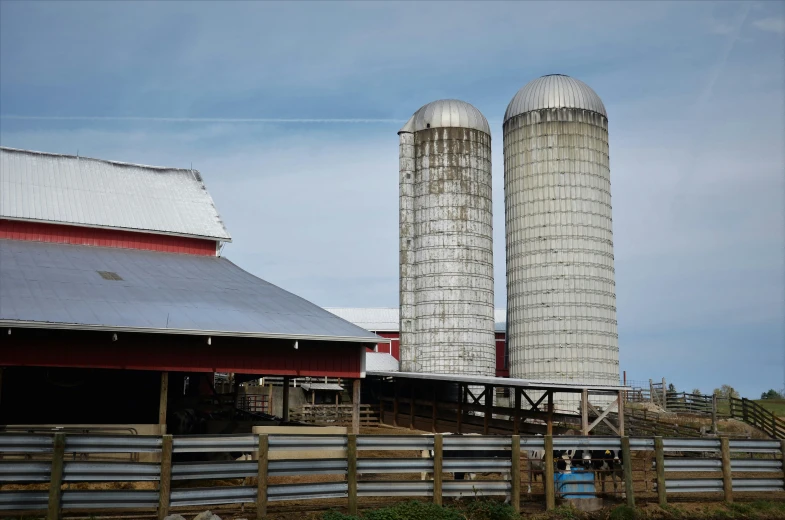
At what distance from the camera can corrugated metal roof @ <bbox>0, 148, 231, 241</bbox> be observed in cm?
3108

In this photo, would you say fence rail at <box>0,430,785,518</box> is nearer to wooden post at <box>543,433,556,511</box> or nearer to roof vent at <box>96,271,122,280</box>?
wooden post at <box>543,433,556,511</box>

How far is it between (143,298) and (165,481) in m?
12.5

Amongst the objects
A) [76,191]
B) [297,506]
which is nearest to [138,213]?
[76,191]

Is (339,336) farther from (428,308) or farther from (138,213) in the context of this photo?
(428,308)

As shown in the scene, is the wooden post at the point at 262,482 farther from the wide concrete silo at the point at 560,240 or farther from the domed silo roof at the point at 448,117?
the domed silo roof at the point at 448,117

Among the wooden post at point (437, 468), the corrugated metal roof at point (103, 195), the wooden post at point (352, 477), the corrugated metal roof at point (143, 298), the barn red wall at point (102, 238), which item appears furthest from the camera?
the corrugated metal roof at point (103, 195)

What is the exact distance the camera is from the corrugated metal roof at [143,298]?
20.1 meters

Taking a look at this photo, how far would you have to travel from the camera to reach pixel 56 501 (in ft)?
34.8

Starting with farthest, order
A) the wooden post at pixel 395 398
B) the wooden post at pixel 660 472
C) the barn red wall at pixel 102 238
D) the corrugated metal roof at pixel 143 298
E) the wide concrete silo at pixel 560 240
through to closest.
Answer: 1. the wooden post at pixel 395 398
2. the wide concrete silo at pixel 560 240
3. the barn red wall at pixel 102 238
4. the corrugated metal roof at pixel 143 298
5. the wooden post at pixel 660 472

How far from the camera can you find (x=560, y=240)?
125 ft

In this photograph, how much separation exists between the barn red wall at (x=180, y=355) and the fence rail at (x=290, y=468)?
8.93m

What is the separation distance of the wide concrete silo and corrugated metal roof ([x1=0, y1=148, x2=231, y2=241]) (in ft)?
47.7

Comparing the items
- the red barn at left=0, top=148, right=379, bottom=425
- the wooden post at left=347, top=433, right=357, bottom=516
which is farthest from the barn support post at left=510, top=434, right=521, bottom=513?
the red barn at left=0, top=148, right=379, bottom=425

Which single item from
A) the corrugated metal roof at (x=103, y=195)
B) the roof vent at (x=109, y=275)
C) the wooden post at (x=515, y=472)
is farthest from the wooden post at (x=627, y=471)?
the corrugated metal roof at (x=103, y=195)
